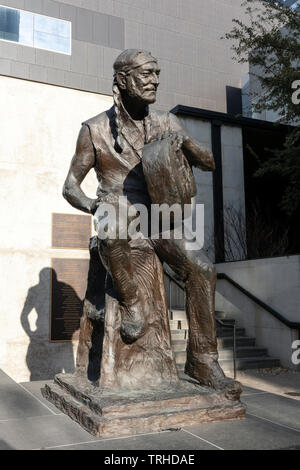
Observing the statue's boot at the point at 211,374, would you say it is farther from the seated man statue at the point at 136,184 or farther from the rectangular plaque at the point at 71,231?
the rectangular plaque at the point at 71,231

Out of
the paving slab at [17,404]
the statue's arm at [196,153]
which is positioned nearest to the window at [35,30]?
the statue's arm at [196,153]

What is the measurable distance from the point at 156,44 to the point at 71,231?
11793 millimetres

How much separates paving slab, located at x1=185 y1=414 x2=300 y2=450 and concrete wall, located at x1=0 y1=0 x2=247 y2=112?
33.5 ft

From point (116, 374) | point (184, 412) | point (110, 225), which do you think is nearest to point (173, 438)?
point (184, 412)

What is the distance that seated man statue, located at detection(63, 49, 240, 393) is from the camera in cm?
349

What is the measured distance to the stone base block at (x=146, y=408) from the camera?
2943 mm

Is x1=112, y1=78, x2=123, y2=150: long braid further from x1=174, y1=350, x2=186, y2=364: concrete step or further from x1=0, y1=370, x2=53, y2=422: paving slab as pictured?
x1=174, y1=350, x2=186, y2=364: concrete step

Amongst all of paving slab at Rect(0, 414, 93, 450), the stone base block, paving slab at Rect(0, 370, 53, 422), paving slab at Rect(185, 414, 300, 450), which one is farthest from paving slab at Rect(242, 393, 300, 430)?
paving slab at Rect(0, 370, 53, 422)

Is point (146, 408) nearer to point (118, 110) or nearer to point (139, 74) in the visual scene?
point (118, 110)

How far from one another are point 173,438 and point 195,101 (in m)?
16.5

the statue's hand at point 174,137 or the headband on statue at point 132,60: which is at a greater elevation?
the headband on statue at point 132,60

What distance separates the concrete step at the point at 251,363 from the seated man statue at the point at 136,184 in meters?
5.50

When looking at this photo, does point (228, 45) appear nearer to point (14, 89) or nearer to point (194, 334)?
point (14, 89)

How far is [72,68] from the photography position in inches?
535
